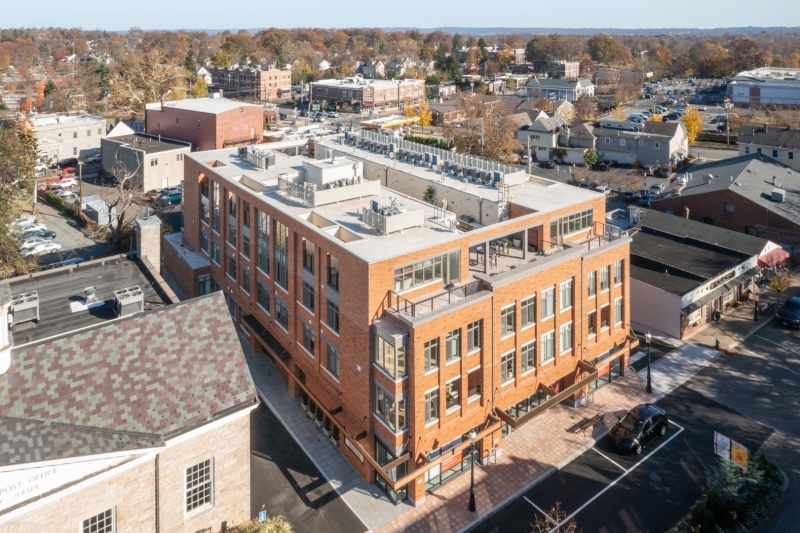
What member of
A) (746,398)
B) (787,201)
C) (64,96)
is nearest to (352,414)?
(746,398)

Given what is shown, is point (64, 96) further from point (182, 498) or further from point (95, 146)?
point (182, 498)

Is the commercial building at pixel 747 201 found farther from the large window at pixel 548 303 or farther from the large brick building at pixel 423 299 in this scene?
the large window at pixel 548 303

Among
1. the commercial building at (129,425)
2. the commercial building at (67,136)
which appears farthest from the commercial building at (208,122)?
the commercial building at (129,425)

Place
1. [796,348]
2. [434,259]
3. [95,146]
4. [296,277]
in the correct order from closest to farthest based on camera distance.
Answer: [434,259] → [296,277] → [796,348] → [95,146]

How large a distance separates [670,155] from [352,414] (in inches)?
2746

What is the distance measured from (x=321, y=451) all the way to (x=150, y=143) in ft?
187

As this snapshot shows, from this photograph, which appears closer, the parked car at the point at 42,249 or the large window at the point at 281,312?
the large window at the point at 281,312

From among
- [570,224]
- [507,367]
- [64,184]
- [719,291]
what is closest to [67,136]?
[64,184]

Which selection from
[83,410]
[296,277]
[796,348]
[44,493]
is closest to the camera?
[44,493]

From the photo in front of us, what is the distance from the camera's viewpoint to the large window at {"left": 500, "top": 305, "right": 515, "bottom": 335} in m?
25.0

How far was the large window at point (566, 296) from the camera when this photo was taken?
27469mm

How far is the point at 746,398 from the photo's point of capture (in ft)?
99.4

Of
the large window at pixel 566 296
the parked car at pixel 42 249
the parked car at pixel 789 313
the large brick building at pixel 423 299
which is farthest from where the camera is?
the parked car at pixel 42 249

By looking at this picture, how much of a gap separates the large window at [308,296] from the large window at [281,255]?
1.94 metres
